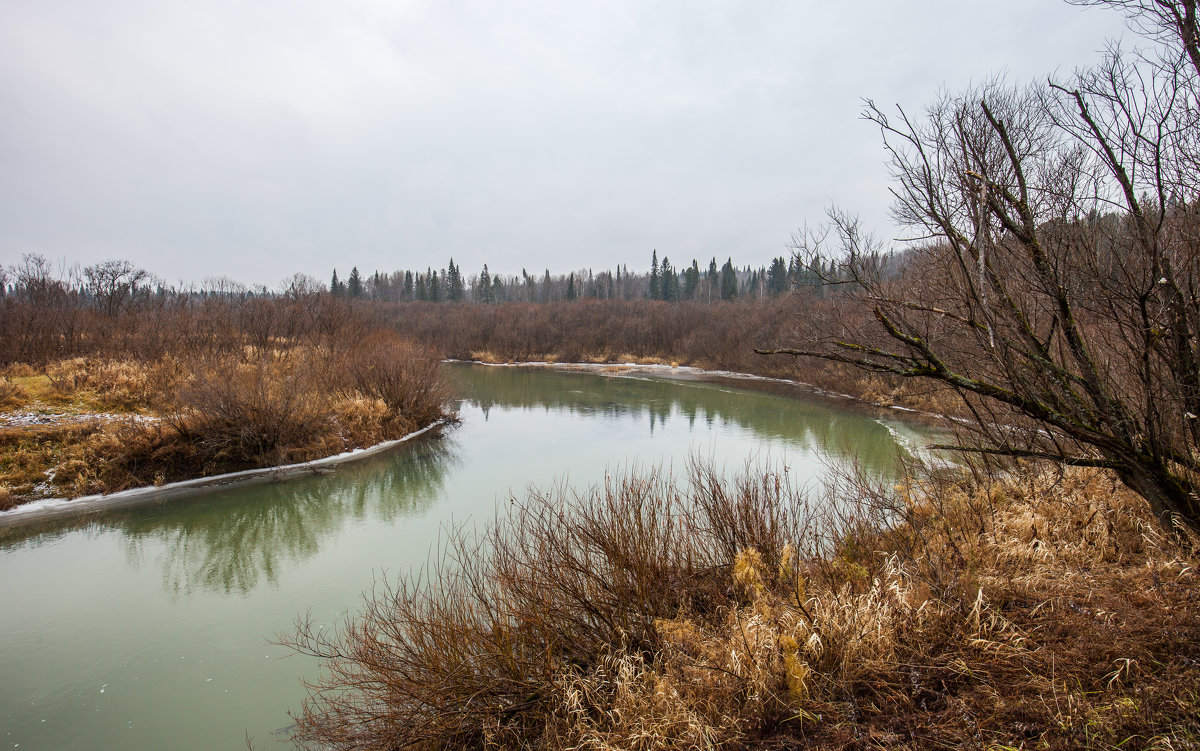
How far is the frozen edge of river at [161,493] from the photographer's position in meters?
11.0

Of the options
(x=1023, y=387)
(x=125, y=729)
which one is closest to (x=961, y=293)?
(x=1023, y=387)

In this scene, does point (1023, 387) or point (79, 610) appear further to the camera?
point (79, 610)

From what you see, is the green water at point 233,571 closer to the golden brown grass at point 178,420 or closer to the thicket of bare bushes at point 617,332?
the golden brown grass at point 178,420

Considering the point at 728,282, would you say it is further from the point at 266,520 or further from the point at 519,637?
the point at 519,637

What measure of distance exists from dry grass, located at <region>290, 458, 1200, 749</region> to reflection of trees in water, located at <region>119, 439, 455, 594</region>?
471 centimetres

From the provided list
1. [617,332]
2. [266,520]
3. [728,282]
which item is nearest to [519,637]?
[266,520]

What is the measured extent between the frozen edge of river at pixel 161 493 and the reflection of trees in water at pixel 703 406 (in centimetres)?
1012

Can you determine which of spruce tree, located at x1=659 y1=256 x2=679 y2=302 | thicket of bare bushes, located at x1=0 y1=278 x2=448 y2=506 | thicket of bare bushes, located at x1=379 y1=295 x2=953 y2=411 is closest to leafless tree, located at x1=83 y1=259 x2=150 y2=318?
thicket of bare bushes, located at x1=0 y1=278 x2=448 y2=506

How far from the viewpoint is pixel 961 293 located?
443cm

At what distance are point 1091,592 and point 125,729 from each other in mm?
8371

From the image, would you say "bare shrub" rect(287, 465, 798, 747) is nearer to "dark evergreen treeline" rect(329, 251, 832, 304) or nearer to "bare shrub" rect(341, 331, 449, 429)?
"bare shrub" rect(341, 331, 449, 429)

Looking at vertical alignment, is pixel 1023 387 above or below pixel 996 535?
above

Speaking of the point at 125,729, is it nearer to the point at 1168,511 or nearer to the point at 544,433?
the point at 1168,511

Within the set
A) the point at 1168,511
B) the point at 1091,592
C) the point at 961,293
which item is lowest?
the point at 1091,592
